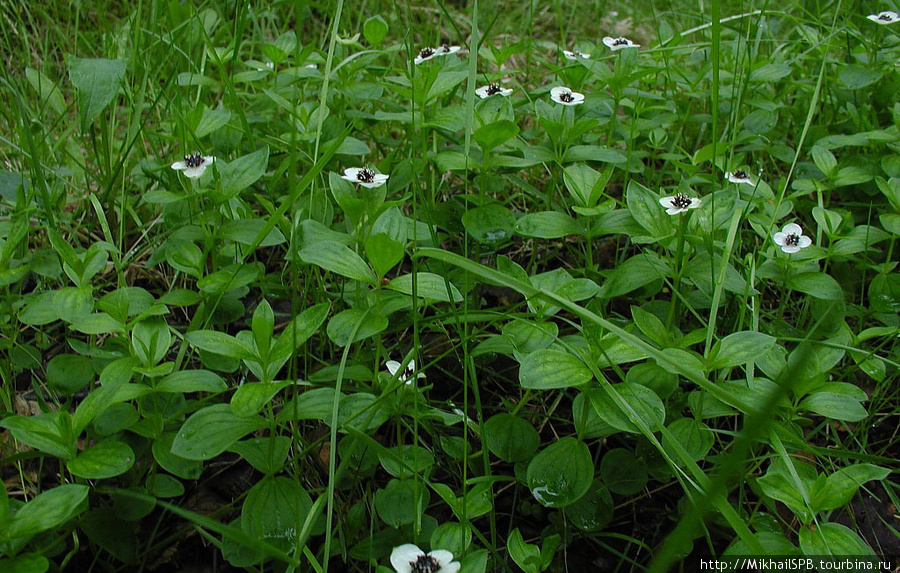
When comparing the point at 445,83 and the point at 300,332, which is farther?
the point at 445,83

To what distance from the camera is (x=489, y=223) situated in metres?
1.60

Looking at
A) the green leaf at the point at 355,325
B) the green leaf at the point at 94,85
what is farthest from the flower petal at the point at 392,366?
the green leaf at the point at 94,85

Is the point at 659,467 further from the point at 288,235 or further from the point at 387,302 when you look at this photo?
the point at 288,235

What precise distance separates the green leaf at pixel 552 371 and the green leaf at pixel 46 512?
2.27 feet

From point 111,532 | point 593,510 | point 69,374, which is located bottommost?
point 593,510

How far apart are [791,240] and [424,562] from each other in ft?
3.58

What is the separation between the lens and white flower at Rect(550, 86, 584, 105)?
73.1 inches

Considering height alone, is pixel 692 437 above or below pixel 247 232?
below

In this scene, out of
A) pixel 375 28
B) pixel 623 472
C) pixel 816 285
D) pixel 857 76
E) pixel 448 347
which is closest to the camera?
pixel 623 472

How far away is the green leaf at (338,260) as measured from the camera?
1245mm

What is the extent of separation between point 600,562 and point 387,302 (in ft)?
2.13

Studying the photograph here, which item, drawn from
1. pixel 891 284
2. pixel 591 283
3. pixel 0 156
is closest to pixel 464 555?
pixel 591 283

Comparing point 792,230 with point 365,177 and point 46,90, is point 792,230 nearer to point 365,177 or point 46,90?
point 365,177

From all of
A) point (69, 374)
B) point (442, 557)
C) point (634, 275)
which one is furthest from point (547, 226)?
point (69, 374)
